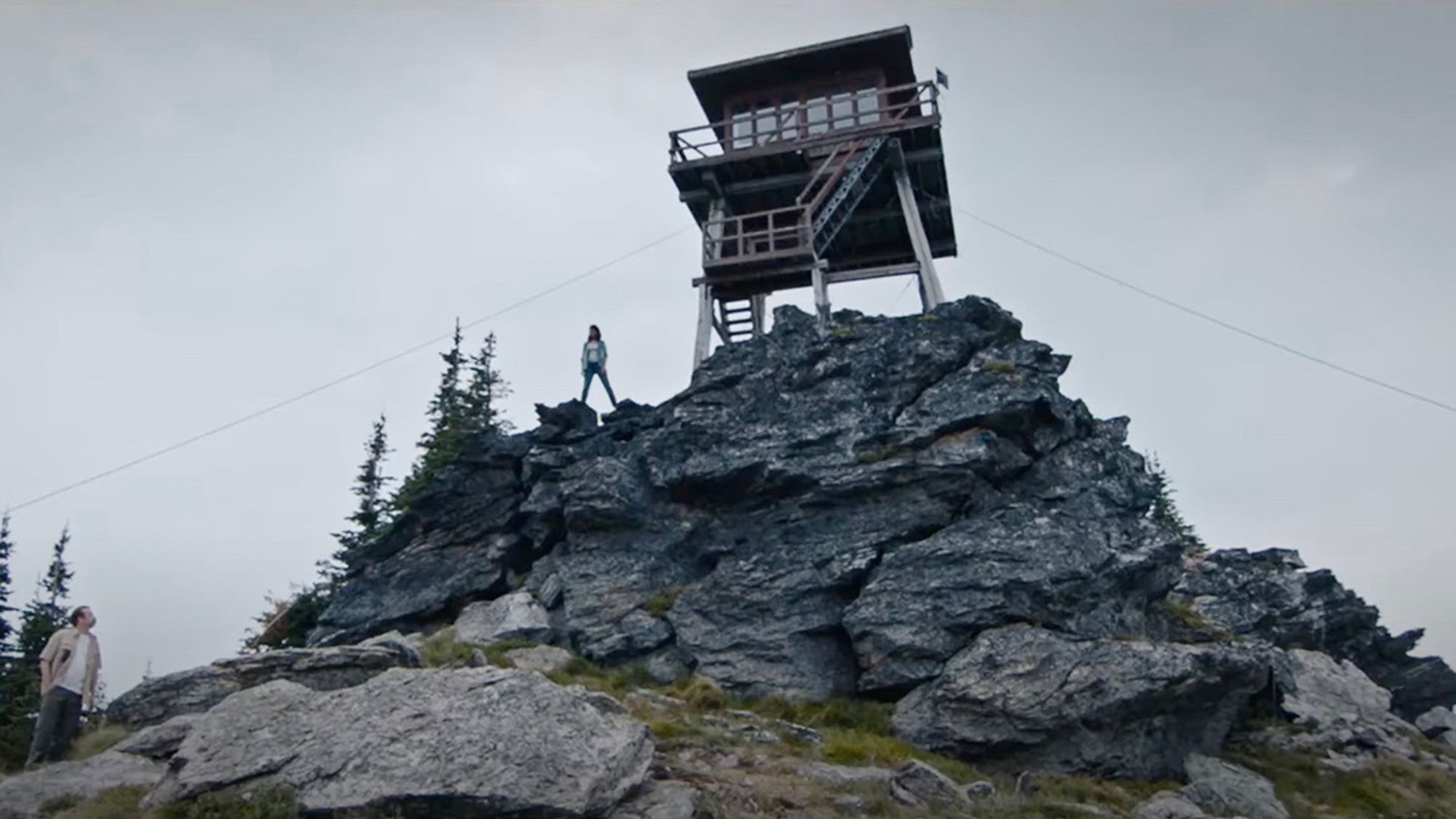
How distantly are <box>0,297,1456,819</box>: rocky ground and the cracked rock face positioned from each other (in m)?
0.06

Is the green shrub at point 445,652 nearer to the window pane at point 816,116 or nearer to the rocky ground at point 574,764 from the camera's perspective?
the rocky ground at point 574,764

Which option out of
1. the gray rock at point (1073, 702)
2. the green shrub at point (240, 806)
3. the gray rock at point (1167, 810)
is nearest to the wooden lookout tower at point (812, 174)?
the gray rock at point (1073, 702)

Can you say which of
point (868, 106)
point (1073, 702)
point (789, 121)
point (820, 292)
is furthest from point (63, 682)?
point (868, 106)

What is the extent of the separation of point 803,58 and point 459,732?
2358 cm

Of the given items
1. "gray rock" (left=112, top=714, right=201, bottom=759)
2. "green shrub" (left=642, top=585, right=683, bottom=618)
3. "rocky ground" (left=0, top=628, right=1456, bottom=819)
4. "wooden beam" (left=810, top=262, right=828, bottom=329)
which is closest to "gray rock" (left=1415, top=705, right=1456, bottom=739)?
"rocky ground" (left=0, top=628, right=1456, bottom=819)

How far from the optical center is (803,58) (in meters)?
30.3

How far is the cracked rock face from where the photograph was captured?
59.8ft

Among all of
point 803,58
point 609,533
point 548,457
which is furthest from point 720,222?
point 609,533

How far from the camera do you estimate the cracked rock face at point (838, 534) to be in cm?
1823

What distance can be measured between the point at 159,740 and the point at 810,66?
80.1ft

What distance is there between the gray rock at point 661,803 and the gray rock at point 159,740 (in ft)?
22.1

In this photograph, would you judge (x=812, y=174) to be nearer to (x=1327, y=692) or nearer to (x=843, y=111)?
(x=843, y=111)

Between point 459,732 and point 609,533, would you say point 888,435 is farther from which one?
point 459,732

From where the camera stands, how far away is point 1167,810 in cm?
1455
